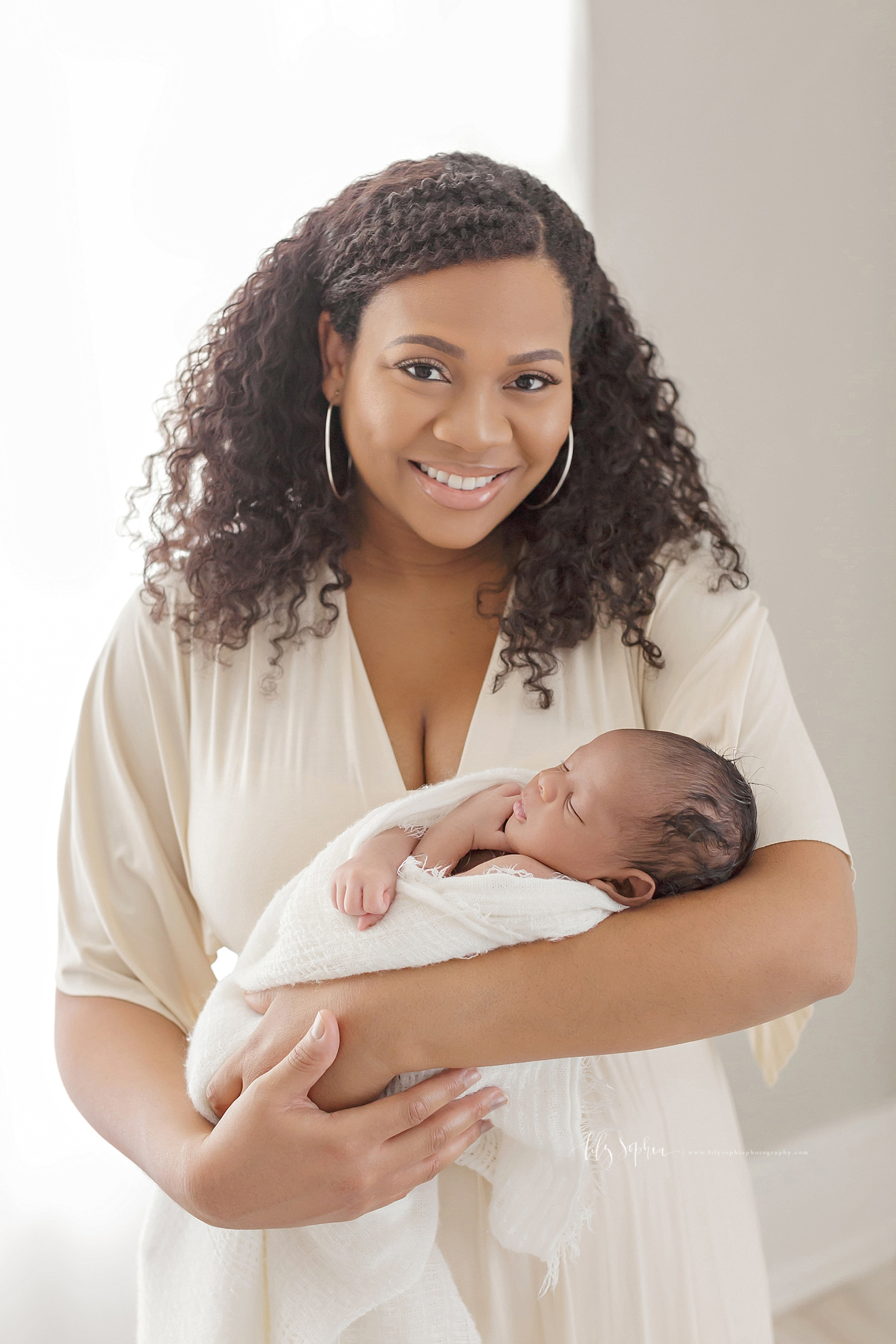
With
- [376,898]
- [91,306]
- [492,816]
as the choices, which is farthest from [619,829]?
[91,306]

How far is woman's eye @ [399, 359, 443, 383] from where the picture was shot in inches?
44.1

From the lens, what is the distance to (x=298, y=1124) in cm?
91

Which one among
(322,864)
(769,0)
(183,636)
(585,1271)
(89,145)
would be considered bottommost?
(585,1271)

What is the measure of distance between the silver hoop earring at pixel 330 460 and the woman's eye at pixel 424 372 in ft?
0.60

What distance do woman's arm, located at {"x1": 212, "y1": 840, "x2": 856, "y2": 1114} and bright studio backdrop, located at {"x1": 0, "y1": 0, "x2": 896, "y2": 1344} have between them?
89 centimetres

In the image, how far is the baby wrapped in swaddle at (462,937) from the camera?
0.96 m

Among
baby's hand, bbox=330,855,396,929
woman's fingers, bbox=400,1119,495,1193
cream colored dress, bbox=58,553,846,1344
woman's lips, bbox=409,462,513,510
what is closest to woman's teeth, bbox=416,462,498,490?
woman's lips, bbox=409,462,513,510

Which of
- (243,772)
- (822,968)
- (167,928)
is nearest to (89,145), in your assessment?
(243,772)

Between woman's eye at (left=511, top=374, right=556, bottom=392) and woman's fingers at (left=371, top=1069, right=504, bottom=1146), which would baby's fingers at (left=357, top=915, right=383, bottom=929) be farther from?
woman's eye at (left=511, top=374, right=556, bottom=392)

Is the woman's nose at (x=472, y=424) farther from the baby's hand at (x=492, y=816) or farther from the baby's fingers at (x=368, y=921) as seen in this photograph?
the baby's fingers at (x=368, y=921)

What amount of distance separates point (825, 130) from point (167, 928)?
Result: 6.48ft

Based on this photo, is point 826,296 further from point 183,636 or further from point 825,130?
point 183,636

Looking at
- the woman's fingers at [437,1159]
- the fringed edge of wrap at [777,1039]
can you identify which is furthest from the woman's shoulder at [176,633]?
the fringed edge of wrap at [777,1039]

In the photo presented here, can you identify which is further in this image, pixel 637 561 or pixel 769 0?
pixel 769 0
